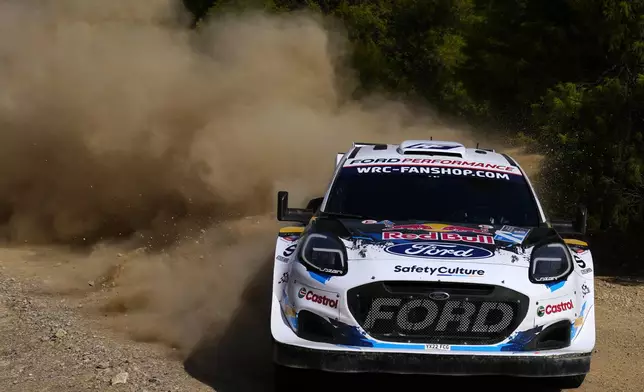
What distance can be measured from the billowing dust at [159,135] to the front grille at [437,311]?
136 inches

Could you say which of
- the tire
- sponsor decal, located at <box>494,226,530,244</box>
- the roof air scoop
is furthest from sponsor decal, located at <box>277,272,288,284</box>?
the roof air scoop

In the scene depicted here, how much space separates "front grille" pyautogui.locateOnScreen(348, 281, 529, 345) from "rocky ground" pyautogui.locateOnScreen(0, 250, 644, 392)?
0.79 meters

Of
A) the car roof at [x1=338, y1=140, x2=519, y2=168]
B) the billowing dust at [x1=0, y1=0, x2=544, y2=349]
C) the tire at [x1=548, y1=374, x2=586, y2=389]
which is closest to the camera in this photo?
the tire at [x1=548, y1=374, x2=586, y2=389]

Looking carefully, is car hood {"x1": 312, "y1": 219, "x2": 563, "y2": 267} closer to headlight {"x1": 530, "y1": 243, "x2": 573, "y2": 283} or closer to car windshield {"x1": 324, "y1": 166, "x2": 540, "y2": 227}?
headlight {"x1": 530, "y1": 243, "x2": 573, "y2": 283}

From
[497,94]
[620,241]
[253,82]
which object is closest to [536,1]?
[497,94]

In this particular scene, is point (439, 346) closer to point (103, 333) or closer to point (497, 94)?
point (103, 333)

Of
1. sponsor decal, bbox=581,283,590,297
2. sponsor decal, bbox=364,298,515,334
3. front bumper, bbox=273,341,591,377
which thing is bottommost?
front bumper, bbox=273,341,591,377

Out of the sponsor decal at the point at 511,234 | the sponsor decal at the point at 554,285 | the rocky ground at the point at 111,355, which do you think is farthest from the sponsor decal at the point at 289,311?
the sponsor decal at the point at 554,285

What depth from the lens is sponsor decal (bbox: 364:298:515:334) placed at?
5426 mm

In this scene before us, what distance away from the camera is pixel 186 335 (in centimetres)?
745

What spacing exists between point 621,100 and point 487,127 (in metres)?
11.4

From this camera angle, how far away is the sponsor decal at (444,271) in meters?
5.42

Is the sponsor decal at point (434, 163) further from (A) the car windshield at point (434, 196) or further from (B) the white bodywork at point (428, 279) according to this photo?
(B) the white bodywork at point (428, 279)

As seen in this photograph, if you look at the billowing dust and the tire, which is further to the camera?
the billowing dust
